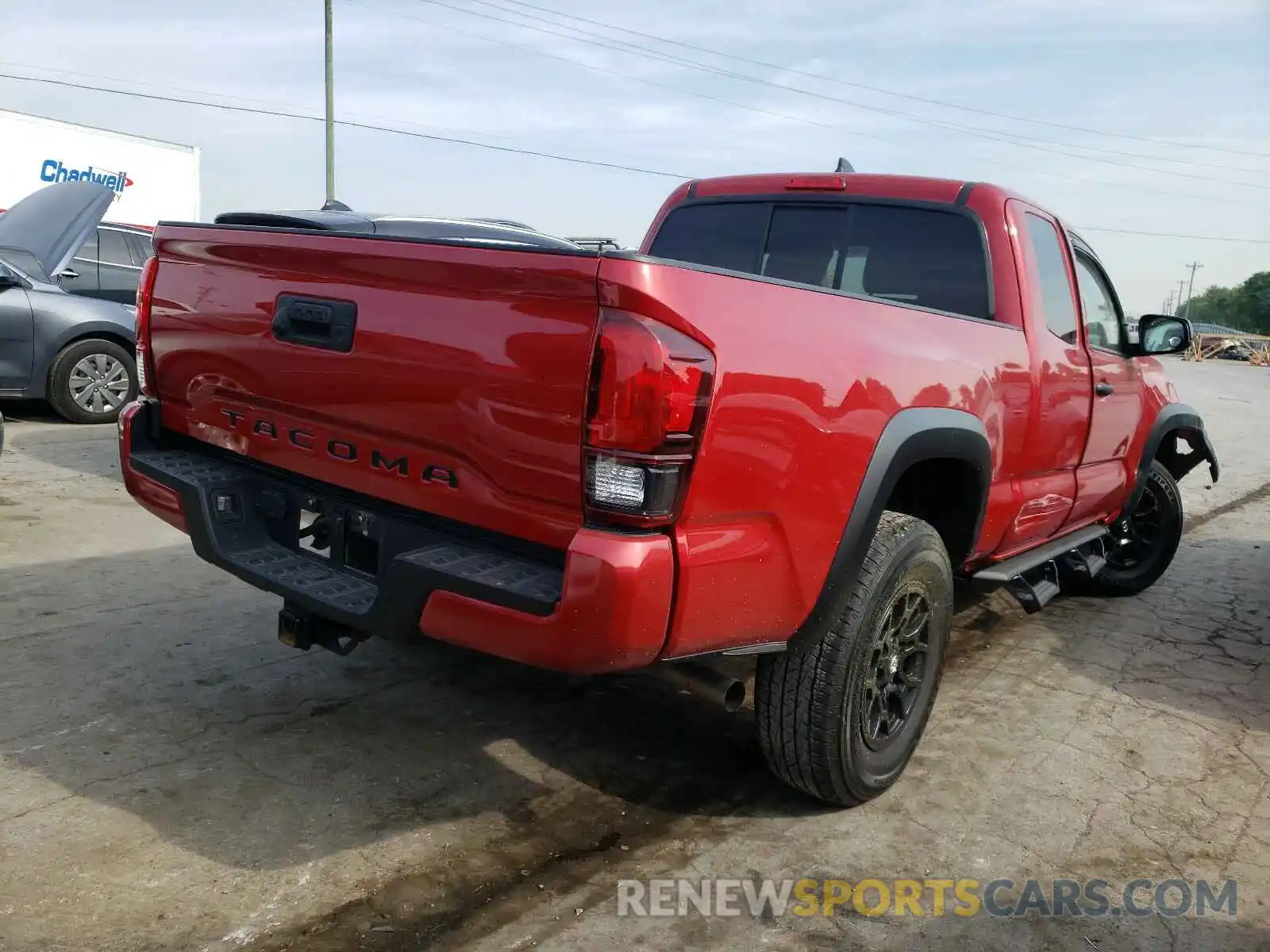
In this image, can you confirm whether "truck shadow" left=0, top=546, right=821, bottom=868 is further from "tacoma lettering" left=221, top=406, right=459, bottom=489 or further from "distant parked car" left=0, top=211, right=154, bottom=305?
"distant parked car" left=0, top=211, right=154, bottom=305

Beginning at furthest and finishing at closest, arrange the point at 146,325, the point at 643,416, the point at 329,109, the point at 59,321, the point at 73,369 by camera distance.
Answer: the point at 329,109
the point at 73,369
the point at 59,321
the point at 146,325
the point at 643,416

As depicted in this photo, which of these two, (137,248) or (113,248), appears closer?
(113,248)

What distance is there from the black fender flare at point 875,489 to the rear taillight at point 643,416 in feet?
2.18

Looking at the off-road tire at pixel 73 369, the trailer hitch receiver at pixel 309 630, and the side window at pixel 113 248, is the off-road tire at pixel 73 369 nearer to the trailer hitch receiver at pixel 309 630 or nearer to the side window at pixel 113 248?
the side window at pixel 113 248

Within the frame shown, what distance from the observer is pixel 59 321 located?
8641mm

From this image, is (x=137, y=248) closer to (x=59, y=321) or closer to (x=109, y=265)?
(x=109, y=265)

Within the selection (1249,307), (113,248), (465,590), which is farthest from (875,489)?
(1249,307)

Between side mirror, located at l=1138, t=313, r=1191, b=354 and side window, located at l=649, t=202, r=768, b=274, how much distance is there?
1938 mm

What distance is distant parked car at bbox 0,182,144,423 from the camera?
8.53m

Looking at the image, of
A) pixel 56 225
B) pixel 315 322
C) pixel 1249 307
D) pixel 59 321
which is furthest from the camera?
pixel 1249 307

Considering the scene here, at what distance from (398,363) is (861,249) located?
84.8 inches

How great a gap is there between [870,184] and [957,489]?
134cm

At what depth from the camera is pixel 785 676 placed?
2.88 meters

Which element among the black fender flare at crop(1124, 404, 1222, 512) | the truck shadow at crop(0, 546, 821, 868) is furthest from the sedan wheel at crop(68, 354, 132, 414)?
the black fender flare at crop(1124, 404, 1222, 512)
